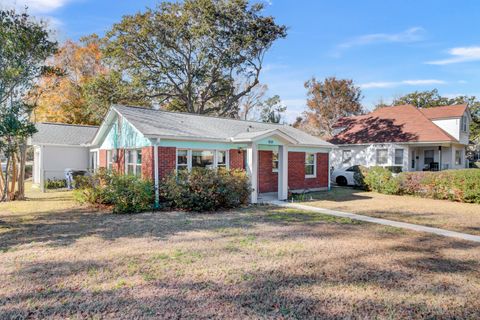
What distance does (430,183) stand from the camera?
15.3 metres

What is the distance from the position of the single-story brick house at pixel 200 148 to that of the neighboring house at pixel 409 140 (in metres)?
8.01

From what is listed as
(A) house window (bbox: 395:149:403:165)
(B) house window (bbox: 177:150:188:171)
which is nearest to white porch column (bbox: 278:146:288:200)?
(B) house window (bbox: 177:150:188:171)

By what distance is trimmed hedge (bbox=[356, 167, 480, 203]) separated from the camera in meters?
13.8

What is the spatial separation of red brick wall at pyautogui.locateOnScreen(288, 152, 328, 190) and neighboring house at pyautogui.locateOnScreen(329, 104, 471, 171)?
724 cm

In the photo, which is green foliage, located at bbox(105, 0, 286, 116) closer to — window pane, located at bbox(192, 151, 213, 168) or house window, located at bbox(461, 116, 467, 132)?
window pane, located at bbox(192, 151, 213, 168)

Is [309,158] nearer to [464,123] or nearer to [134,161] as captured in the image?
[134,161]

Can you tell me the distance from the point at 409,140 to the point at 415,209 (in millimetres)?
12012

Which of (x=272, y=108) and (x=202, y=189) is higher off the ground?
(x=272, y=108)

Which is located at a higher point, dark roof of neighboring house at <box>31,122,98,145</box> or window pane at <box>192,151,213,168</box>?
dark roof of neighboring house at <box>31,122,98,145</box>

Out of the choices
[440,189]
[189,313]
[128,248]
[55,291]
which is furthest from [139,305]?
[440,189]

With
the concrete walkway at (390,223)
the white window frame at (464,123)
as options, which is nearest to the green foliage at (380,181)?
the concrete walkway at (390,223)

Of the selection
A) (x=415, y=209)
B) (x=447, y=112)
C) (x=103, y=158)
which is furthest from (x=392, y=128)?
(x=103, y=158)

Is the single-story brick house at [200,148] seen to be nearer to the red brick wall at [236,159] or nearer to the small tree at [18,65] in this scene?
the red brick wall at [236,159]

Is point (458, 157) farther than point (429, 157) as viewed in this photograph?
Yes
